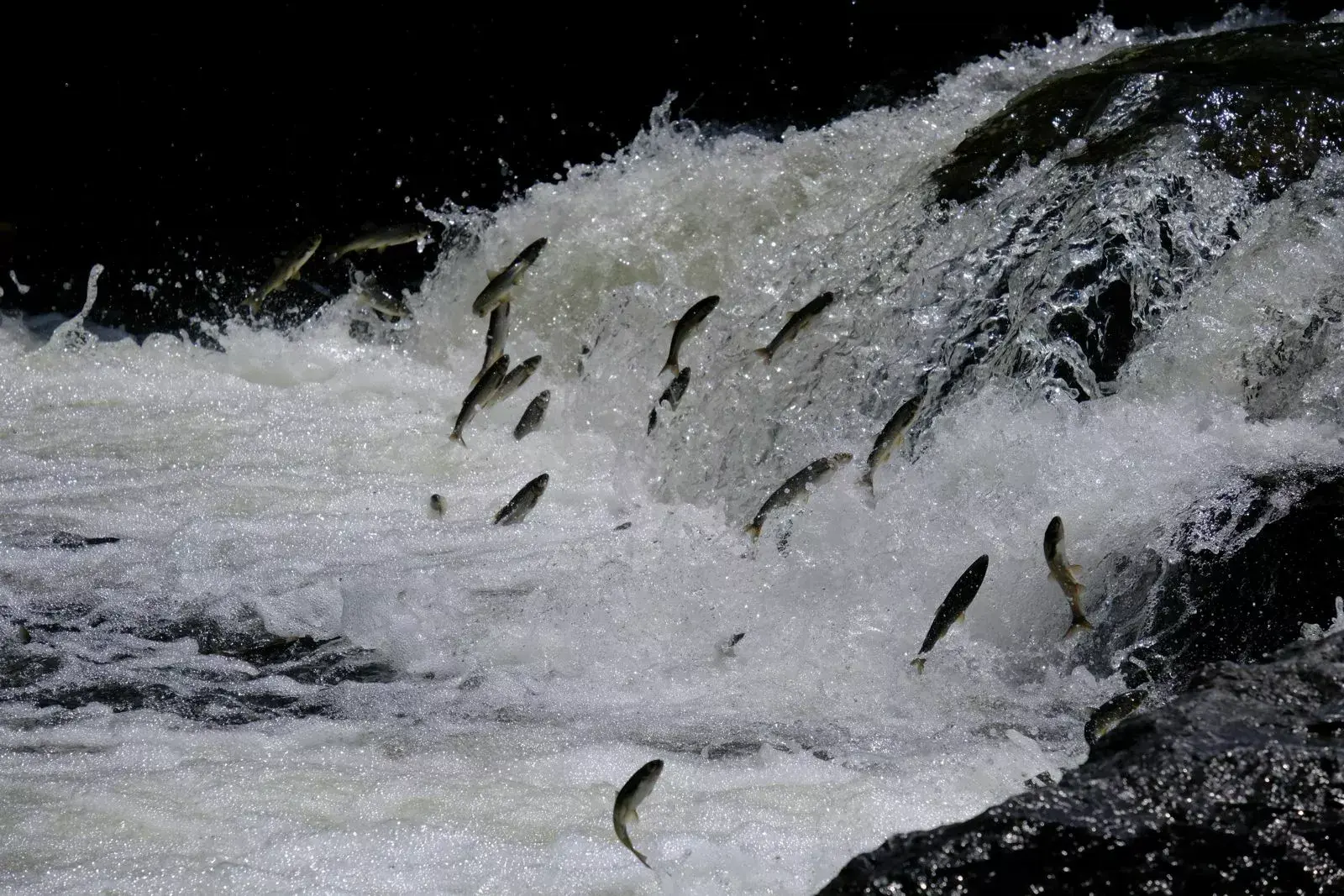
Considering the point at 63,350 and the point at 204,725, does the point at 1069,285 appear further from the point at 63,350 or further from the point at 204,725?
the point at 63,350

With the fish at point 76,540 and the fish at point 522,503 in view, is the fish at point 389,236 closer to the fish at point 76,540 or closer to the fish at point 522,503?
the fish at point 522,503

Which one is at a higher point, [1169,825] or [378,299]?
[378,299]

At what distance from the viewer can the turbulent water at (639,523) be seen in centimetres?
321

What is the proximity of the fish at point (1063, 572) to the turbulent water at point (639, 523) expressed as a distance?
0.79 feet

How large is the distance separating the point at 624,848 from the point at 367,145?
6.70 metres

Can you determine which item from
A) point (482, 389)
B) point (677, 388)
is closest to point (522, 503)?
point (482, 389)

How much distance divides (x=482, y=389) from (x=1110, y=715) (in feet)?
10.1

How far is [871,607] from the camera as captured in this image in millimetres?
4453

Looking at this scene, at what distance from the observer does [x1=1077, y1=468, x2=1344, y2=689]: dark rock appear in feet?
12.7

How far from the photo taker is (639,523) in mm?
5266

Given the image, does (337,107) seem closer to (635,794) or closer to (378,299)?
(378,299)

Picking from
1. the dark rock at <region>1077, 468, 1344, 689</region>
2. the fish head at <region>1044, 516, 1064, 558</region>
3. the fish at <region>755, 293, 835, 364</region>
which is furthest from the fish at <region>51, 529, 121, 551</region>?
the dark rock at <region>1077, 468, 1344, 689</region>

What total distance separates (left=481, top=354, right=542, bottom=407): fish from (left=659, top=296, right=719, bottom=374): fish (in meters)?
0.60

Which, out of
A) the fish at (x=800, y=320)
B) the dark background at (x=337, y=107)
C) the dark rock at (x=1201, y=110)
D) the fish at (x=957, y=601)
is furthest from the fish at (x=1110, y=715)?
the dark background at (x=337, y=107)
